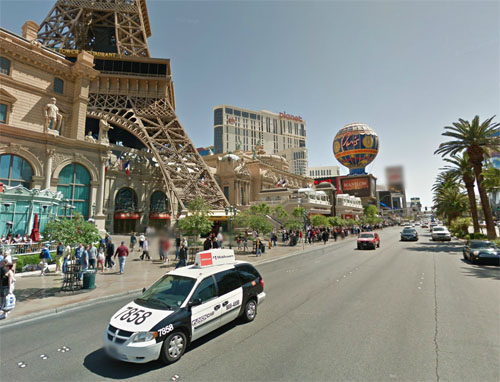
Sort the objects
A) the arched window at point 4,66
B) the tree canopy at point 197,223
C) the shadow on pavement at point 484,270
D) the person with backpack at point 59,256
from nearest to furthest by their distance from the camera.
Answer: the shadow on pavement at point 484,270, the person with backpack at point 59,256, the tree canopy at point 197,223, the arched window at point 4,66

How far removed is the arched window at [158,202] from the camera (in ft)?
129

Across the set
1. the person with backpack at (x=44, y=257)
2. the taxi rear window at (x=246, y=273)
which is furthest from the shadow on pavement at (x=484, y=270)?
the person with backpack at (x=44, y=257)

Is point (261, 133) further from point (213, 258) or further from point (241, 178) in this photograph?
point (213, 258)

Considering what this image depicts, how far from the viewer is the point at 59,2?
47031 millimetres

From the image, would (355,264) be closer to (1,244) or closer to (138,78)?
(1,244)

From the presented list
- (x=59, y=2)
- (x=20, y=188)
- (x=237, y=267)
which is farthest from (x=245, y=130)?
(x=237, y=267)

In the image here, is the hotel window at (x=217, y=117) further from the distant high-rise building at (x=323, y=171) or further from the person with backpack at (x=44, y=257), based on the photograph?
the person with backpack at (x=44, y=257)

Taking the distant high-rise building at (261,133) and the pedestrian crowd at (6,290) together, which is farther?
the distant high-rise building at (261,133)

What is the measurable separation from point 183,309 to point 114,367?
154 cm

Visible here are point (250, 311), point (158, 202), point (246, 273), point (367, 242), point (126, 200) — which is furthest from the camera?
point (158, 202)

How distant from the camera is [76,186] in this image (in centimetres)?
2388

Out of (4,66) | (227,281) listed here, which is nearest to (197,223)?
(227,281)

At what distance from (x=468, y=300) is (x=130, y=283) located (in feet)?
42.6

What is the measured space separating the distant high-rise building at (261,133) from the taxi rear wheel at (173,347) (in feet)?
421
